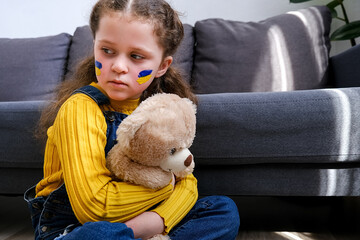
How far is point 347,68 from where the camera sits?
4.80 ft

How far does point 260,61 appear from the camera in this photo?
156 cm

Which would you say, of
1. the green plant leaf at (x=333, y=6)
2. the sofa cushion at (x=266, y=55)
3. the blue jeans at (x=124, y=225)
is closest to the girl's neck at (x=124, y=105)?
the blue jeans at (x=124, y=225)

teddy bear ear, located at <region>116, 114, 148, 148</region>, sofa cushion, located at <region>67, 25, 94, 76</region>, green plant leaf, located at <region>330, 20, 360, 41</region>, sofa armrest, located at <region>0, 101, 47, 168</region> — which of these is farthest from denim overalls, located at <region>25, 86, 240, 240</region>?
green plant leaf, located at <region>330, 20, 360, 41</region>

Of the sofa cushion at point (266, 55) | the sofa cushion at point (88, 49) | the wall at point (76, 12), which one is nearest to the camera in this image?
the sofa cushion at point (266, 55)

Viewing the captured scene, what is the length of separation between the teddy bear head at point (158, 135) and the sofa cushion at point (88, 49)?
973 mm

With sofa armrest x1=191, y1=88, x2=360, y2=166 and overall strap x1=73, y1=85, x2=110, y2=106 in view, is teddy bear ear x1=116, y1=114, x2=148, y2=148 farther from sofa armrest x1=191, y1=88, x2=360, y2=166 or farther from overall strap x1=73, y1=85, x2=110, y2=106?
sofa armrest x1=191, y1=88, x2=360, y2=166

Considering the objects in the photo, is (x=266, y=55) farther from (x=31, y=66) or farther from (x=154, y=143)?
(x=31, y=66)

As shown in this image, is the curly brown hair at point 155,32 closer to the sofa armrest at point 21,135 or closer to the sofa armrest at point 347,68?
the sofa armrest at point 21,135

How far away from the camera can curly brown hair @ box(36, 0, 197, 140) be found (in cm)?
72

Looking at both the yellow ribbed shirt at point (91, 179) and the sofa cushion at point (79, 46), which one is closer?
the yellow ribbed shirt at point (91, 179)

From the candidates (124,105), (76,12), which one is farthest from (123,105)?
(76,12)

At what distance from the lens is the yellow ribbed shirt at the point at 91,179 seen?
63cm

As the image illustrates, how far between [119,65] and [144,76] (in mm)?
73

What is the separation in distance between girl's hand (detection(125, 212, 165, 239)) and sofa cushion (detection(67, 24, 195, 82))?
1.01 m
